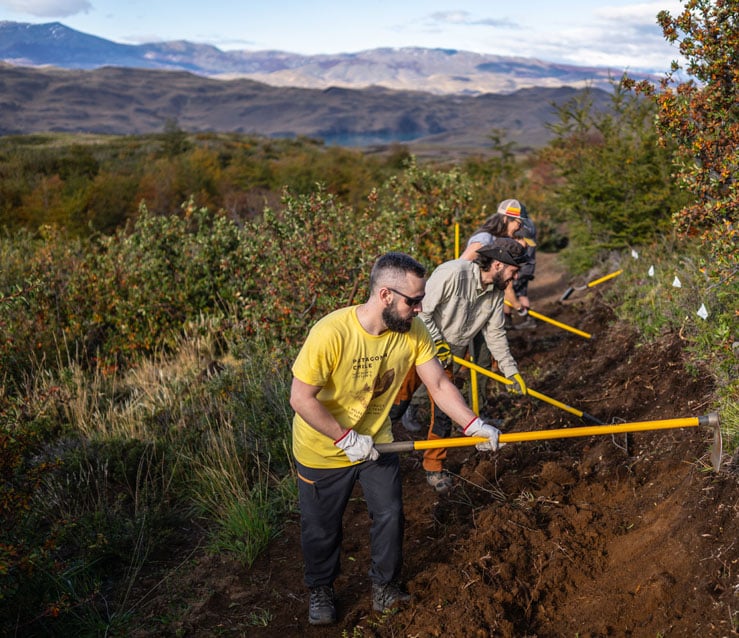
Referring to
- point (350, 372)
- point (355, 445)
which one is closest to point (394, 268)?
point (350, 372)

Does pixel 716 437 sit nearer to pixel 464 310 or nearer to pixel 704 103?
pixel 464 310

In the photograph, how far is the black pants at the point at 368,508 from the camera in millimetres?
3668

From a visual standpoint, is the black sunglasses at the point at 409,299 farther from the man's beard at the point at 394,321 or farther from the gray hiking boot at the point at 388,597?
the gray hiking boot at the point at 388,597

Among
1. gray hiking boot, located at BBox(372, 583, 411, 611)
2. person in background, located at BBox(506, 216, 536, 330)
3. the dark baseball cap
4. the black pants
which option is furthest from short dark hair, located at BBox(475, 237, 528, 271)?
gray hiking boot, located at BBox(372, 583, 411, 611)

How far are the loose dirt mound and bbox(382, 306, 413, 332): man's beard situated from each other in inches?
55.9

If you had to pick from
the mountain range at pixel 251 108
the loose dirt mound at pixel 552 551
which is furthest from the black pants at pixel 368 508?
the mountain range at pixel 251 108

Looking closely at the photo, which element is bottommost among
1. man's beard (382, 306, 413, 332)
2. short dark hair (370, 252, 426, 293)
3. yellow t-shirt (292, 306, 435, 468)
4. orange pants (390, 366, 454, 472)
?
A: orange pants (390, 366, 454, 472)

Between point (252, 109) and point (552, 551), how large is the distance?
14704cm

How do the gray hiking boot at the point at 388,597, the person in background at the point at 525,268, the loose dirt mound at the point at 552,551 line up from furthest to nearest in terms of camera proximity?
1. the person in background at the point at 525,268
2. the gray hiking boot at the point at 388,597
3. the loose dirt mound at the point at 552,551

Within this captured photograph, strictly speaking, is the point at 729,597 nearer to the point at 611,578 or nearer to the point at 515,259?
the point at 611,578

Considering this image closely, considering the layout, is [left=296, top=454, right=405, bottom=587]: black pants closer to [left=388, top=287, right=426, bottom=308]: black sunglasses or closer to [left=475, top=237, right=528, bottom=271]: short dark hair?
[left=388, top=287, right=426, bottom=308]: black sunglasses

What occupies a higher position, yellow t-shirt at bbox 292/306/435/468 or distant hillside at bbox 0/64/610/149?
distant hillside at bbox 0/64/610/149

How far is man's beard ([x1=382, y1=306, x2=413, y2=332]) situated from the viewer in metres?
3.42

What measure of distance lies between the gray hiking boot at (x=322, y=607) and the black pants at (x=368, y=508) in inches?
6.4
